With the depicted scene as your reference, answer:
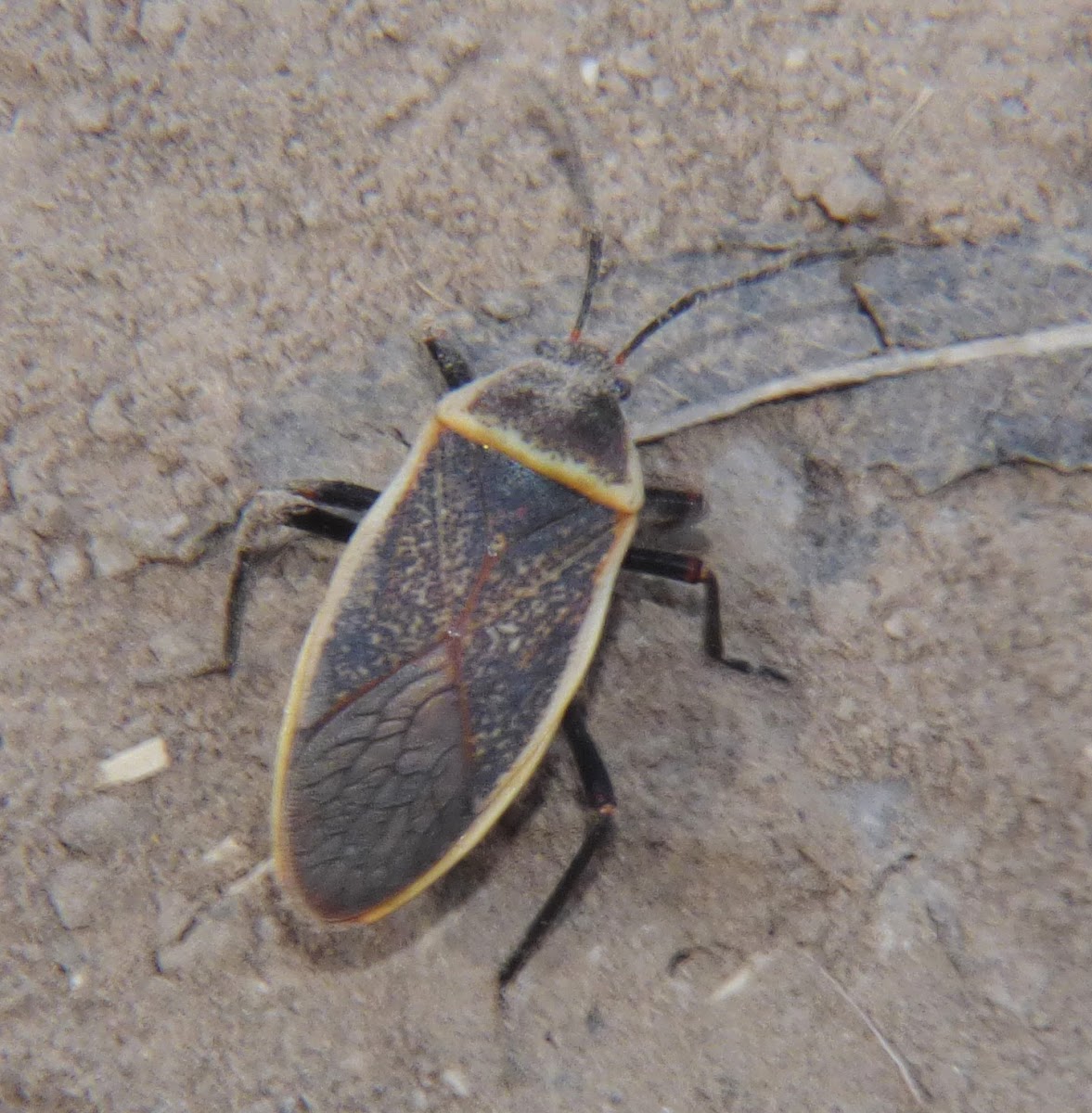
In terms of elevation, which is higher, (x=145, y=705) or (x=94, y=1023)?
(x=145, y=705)

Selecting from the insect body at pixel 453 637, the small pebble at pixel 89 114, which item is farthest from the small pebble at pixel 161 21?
the insect body at pixel 453 637

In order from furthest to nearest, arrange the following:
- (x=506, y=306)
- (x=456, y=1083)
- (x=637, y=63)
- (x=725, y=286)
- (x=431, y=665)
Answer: (x=637, y=63) → (x=506, y=306) → (x=725, y=286) → (x=456, y=1083) → (x=431, y=665)

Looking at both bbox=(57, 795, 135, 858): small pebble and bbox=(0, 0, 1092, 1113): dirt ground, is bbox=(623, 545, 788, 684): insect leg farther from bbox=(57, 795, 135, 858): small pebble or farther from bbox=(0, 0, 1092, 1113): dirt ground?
bbox=(57, 795, 135, 858): small pebble

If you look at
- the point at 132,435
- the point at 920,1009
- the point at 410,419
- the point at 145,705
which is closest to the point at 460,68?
the point at 410,419

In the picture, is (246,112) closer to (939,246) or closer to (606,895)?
(939,246)

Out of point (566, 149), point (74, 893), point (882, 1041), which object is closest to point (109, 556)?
point (74, 893)

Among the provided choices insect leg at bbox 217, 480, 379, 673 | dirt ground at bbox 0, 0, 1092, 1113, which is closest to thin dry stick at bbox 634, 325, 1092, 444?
dirt ground at bbox 0, 0, 1092, 1113

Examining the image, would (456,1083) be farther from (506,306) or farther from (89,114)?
(89,114)
